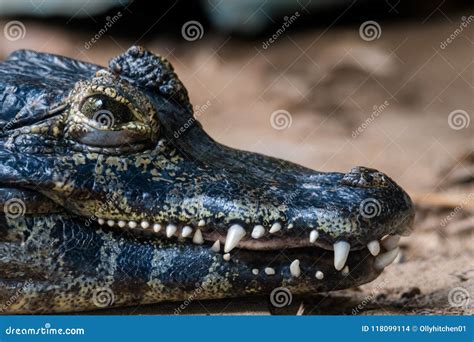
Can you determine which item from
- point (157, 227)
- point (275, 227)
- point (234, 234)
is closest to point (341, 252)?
point (275, 227)

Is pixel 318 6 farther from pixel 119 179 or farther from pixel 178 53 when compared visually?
pixel 119 179

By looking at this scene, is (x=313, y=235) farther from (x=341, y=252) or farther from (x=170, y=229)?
(x=170, y=229)

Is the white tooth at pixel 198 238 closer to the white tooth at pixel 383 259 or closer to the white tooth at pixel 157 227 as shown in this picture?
the white tooth at pixel 157 227

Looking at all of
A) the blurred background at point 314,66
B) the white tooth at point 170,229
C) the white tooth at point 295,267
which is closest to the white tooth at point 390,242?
the white tooth at point 295,267

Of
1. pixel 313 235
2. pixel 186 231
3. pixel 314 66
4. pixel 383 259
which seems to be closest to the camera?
pixel 313 235

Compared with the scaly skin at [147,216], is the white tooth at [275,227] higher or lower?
higher

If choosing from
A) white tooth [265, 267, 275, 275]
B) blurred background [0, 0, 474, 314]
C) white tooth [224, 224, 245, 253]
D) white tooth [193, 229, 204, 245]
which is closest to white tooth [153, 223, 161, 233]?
white tooth [193, 229, 204, 245]

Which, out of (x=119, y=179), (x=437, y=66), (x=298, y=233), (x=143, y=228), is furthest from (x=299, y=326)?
(x=437, y=66)
